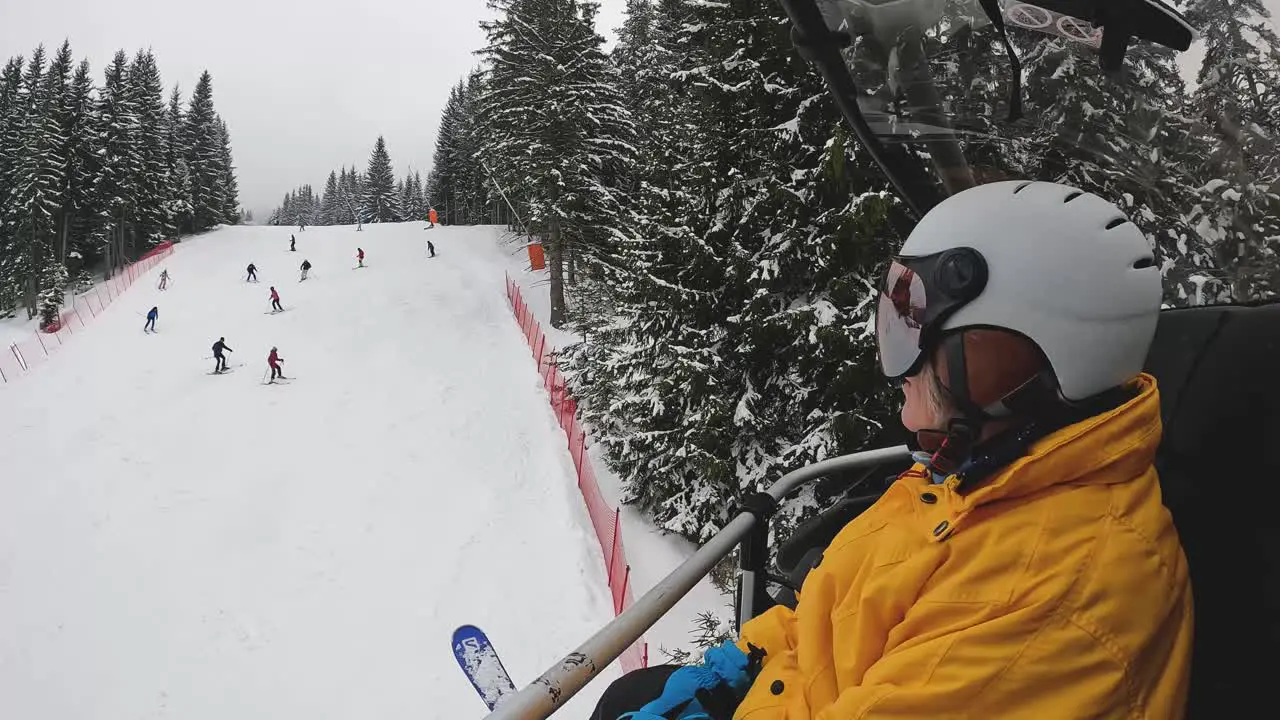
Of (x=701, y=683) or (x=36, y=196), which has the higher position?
(x=36, y=196)

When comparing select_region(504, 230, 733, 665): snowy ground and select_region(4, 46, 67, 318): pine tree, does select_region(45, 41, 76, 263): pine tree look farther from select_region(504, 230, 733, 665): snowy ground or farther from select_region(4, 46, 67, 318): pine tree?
select_region(504, 230, 733, 665): snowy ground

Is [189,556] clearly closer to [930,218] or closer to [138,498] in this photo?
[138,498]

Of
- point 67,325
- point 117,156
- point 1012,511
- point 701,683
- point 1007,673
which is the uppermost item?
point 117,156

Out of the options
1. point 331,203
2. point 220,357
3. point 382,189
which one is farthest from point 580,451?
point 331,203

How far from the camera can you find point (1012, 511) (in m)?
1.30

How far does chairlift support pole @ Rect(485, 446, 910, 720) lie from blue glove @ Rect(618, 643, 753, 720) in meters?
0.21

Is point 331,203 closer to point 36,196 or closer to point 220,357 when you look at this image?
point 36,196

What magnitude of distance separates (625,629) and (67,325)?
49.7 metres

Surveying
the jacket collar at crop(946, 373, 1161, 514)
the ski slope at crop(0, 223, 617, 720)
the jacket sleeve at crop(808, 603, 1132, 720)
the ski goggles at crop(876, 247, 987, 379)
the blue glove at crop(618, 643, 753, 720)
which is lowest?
the ski slope at crop(0, 223, 617, 720)

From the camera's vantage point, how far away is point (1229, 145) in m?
1.68

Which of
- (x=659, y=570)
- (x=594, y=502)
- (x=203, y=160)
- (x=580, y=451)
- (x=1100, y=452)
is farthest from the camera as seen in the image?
(x=203, y=160)

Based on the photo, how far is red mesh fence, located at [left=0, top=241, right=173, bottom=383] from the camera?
27.1 metres

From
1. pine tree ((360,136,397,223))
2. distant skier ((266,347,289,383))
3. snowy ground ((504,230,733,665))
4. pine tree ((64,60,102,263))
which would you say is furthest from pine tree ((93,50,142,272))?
snowy ground ((504,230,733,665))

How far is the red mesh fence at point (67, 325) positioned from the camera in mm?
27125
